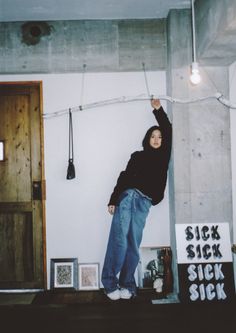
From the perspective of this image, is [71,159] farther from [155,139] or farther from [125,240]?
[125,240]

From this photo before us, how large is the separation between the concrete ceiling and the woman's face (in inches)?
56.5

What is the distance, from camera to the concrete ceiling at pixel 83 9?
12.7ft

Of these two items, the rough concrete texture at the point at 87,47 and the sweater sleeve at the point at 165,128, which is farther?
the rough concrete texture at the point at 87,47

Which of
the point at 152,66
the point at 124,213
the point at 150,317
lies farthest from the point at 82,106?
the point at 150,317

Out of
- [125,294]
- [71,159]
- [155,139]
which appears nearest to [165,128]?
[155,139]

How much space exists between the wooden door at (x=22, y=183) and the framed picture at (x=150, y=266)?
1.22 metres

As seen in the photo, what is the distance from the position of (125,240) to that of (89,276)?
2.40 feet

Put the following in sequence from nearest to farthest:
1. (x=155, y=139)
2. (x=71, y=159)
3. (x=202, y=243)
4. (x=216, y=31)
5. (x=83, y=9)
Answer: (x=216, y=31), (x=202, y=243), (x=83, y=9), (x=155, y=139), (x=71, y=159)

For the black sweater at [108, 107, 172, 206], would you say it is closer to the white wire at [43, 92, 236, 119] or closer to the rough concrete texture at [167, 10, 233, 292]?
the rough concrete texture at [167, 10, 233, 292]

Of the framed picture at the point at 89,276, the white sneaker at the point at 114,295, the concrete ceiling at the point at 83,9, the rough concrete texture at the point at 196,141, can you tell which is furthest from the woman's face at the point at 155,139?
the white sneaker at the point at 114,295

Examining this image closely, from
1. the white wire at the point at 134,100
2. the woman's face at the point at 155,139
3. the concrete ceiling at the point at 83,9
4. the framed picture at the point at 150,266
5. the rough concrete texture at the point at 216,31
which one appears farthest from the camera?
the framed picture at the point at 150,266

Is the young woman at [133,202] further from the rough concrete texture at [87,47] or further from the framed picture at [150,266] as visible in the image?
the rough concrete texture at [87,47]

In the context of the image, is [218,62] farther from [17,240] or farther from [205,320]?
[17,240]

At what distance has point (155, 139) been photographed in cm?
414
